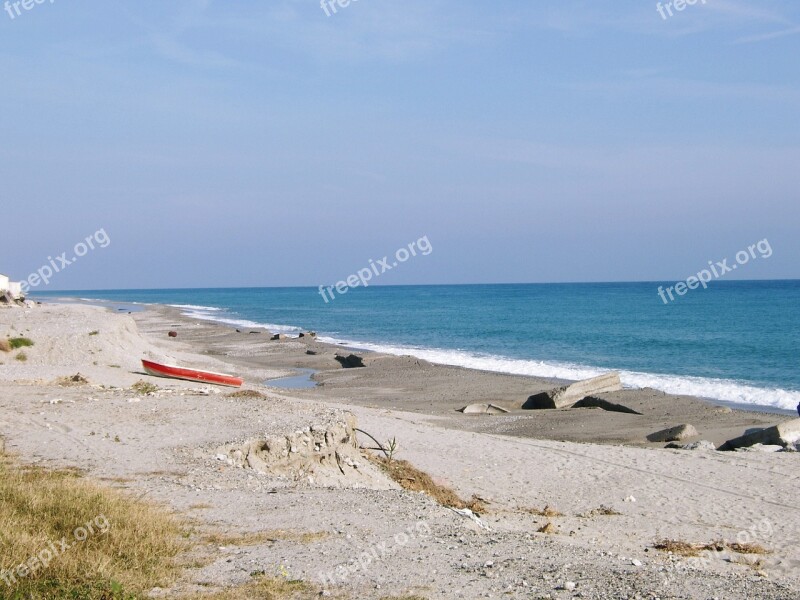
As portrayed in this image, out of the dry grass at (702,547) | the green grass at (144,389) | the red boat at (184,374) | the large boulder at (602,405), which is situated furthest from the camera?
the red boat at (184,374)

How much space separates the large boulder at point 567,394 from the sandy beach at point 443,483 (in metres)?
1.29

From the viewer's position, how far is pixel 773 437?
1891cm

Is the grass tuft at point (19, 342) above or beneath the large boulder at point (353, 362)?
above

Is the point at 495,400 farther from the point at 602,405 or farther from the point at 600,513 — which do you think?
the point at 600,513

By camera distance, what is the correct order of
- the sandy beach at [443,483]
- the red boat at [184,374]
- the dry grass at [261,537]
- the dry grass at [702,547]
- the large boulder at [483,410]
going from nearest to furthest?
1. the sandy beach at [443,483]
2. the dry grass at [261,537]
3. the dry grass at [702,547]
4. the large boulder at [483,410]
5. the red boat at [184,374]

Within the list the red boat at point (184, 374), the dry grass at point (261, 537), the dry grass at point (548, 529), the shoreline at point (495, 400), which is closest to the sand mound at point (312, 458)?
the dry grass at point (548, 529)

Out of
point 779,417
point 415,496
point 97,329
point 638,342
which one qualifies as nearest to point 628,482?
point 415,496

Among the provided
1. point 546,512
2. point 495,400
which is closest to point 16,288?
point 495,400

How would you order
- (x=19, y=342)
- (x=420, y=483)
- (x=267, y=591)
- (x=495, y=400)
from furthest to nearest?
(x=19, y=342) < (x=495, y=400) < (x=420, y=483) < (x=267, y=591)

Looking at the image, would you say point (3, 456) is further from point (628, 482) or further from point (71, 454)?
point (628, 482)

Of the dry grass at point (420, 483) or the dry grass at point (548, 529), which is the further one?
the dry grass at point (420, 483)

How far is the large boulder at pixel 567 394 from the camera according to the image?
26719 mm

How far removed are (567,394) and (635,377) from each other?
10439 millimetres

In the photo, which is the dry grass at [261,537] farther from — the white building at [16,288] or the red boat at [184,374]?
the white building at [16,288]
